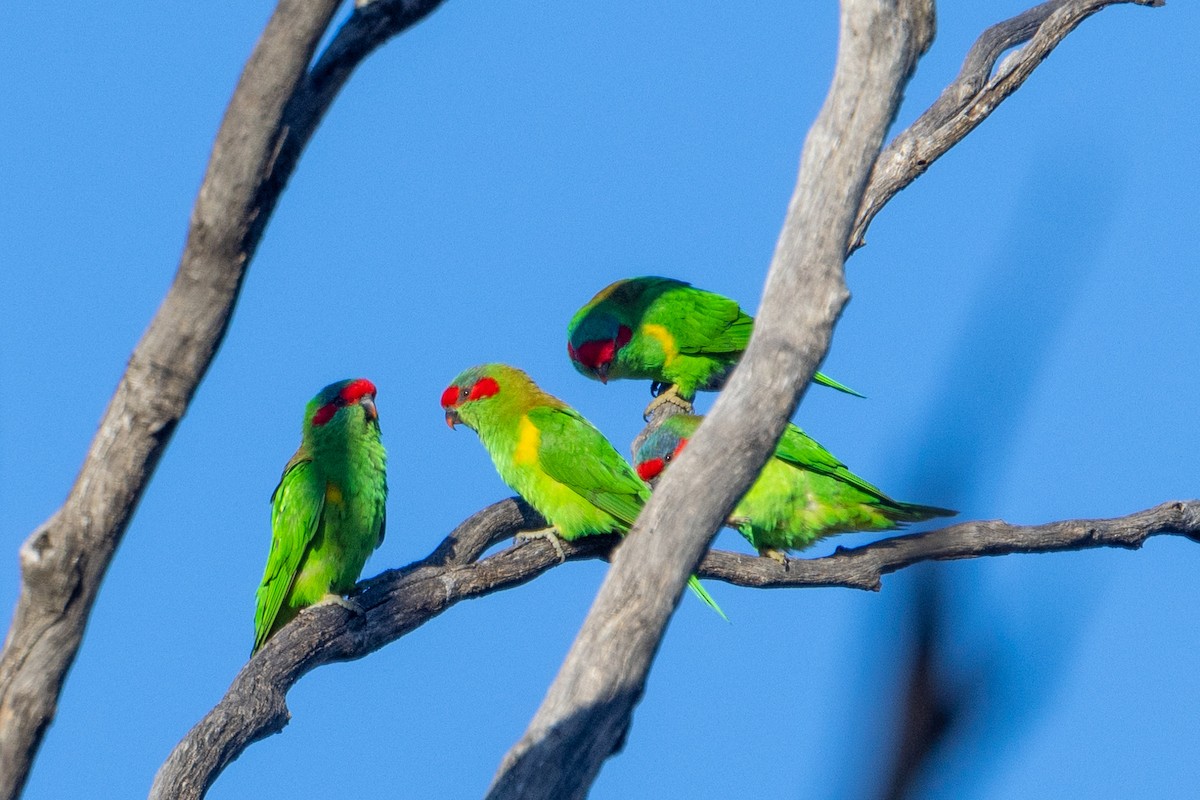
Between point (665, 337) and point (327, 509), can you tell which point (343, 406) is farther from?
point (665, 337)

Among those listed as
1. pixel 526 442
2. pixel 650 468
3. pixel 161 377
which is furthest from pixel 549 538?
pixel 161 377

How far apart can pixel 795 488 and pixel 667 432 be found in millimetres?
973

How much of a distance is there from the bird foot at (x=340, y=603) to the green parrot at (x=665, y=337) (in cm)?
325

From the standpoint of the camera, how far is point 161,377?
3105 mm

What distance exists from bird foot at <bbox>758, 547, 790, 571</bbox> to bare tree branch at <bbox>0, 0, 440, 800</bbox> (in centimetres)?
478

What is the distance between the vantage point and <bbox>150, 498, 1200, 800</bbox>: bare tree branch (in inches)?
221

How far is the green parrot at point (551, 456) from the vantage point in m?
7.03

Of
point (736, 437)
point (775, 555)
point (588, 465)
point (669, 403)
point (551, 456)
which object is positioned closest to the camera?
point (736, 437)

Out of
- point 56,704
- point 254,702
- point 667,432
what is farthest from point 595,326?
point 56,704

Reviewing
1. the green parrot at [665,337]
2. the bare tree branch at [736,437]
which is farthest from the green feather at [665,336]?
the bare tree branch at [736,437]

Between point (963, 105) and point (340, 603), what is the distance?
199 inches

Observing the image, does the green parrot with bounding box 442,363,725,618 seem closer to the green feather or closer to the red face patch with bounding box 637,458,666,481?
the red face patch with bounding box 637,458,666,481

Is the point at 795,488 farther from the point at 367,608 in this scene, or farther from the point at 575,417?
the point at 367,608

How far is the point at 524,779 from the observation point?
11.3 ft
